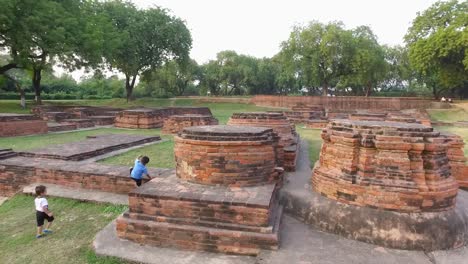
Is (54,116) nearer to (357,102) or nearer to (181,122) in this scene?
(181,122)

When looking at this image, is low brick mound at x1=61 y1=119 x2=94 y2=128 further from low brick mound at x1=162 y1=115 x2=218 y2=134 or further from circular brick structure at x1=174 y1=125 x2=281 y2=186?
circular brick structure at x1=174 y1=125 x2=281 y2=186

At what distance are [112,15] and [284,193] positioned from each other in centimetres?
2368

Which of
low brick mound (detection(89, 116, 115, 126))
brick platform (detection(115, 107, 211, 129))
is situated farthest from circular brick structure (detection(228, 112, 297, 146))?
low brick mound (detection(89, 116, 115, 126))

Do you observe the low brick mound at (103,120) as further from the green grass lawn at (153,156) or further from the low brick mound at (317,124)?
the low brick mound at (317,124)

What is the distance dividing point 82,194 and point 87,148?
2590 millimetres

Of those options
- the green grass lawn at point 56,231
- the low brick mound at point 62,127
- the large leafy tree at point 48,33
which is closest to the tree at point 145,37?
the large leafy tree at point 48,33

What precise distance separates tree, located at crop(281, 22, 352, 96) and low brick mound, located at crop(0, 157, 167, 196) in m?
24.5

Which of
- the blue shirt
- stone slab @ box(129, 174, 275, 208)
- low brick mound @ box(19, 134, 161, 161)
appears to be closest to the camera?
stone slab @ box(129, 174, 275, 208)

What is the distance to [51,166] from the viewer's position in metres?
5.82

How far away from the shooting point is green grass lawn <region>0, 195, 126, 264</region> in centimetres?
366

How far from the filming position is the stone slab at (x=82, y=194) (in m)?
5.00

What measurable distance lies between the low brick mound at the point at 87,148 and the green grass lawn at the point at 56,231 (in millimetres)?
1444

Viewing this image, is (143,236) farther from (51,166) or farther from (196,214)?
(51,166)

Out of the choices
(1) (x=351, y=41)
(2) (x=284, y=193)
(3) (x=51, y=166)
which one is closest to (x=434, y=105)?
(1) (x=351, y=41)
